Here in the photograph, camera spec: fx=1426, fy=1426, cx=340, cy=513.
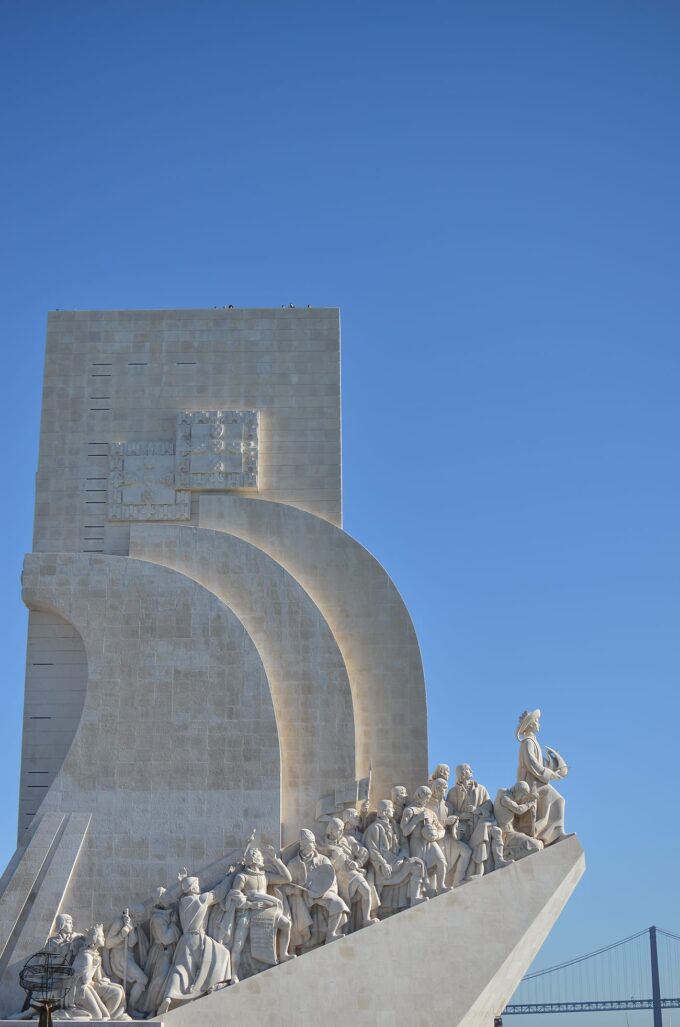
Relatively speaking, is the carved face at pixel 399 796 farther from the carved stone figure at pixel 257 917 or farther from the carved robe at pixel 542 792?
the carved stone figure at pixel 257 917

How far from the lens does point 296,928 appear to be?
16.0 metres

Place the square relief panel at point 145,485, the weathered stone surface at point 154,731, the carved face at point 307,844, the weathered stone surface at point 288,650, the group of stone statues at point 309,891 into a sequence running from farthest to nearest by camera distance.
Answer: the square relief panel at point 145,485 → the weathered stone surface at point 288,650 → the weathered stone surface at point 154,731 → the carved face at point 307,844 → the group of stone statues at point 309,891

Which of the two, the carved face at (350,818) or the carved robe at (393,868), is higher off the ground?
the carved face at (350,818)

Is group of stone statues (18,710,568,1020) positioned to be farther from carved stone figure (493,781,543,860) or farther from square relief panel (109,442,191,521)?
square relief panel (109,442,191,521)

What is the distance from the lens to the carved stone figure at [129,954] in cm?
1566

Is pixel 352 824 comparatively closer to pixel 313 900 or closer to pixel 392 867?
pixel 392 867

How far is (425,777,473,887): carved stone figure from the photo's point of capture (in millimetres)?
16359

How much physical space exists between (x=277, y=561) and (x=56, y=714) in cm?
340

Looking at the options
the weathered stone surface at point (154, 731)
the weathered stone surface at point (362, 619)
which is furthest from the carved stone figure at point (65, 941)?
the weathered stone surface at point (362, 619)

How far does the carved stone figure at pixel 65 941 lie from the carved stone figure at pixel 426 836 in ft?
12.8

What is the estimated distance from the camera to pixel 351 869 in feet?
53.2

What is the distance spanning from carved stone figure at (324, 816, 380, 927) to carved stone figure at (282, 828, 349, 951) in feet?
0.38

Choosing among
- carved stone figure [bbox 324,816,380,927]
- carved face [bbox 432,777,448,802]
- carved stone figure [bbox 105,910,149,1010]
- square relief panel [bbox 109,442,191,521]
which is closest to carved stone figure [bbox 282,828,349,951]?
carved stone figure [bbox 324,816,380,927]

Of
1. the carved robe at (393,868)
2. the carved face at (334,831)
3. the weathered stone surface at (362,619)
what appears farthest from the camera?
the weathered stone surface at (362,619)
